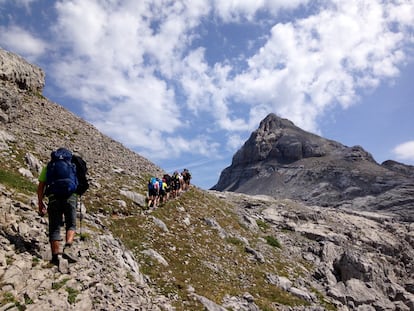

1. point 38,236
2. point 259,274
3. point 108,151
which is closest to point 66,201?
point 38,236

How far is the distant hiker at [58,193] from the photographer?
1025cm

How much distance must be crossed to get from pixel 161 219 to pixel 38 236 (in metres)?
12.6

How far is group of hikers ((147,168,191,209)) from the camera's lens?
24906 millimetres

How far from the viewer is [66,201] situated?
10562 millimetres

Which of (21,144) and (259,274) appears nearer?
(259,274)

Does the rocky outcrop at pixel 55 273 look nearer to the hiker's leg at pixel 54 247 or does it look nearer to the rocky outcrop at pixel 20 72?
the hiker's leg at pixel 54 247

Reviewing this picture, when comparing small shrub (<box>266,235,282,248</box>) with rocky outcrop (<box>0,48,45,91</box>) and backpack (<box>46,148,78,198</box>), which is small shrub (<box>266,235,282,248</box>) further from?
rocky outcrop (<box>0,48,45,91</box>)

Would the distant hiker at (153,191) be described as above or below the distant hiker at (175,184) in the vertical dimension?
below

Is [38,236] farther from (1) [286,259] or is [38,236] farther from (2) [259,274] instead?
(1) [286,259]

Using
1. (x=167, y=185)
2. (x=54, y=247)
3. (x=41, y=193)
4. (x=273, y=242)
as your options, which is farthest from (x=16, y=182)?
(x=273, y=242)

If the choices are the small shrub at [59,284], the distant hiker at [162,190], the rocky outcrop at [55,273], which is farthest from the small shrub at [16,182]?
the distant hiker at [162,190]

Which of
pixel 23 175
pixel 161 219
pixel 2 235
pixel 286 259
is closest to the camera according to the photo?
pixel 2 235

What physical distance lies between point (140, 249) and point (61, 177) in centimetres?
836

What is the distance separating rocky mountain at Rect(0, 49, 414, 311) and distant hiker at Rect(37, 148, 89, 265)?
0.67 meters
